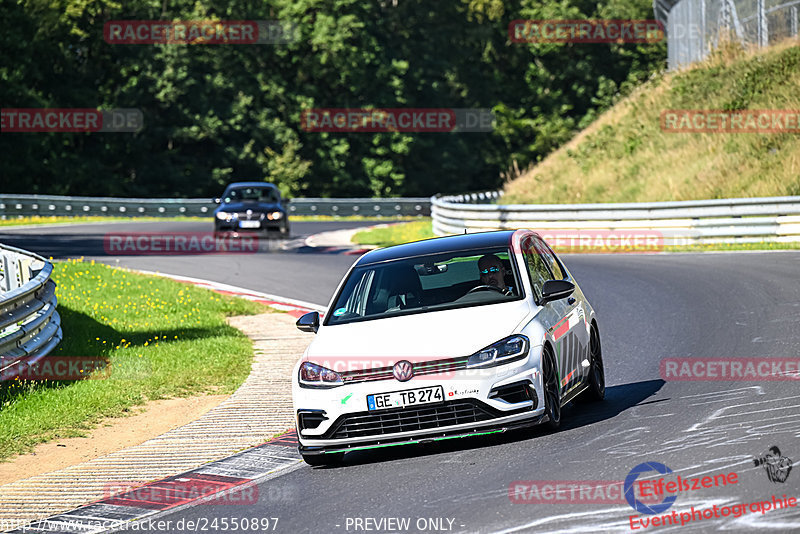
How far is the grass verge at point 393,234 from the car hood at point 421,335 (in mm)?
22215

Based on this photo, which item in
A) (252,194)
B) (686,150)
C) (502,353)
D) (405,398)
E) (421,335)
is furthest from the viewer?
(686,150)

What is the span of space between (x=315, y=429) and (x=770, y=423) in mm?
3077

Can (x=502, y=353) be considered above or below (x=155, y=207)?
above

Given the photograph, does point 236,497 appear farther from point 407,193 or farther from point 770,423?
point 407,193

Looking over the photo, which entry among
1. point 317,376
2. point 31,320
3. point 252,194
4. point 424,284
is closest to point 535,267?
point 424,284

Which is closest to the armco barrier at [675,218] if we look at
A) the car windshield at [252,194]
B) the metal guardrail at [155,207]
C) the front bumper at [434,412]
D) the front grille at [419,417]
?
the car windshield at [252,194]

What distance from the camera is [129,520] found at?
7.30 metres

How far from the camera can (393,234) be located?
1446 inches

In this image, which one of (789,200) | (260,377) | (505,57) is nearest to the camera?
(260,377)

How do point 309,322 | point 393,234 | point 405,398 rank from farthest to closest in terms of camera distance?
point 393,234, point 309,322, point 405,398

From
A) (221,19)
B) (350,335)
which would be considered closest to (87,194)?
(221,19)

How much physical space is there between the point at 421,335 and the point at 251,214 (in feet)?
73.5

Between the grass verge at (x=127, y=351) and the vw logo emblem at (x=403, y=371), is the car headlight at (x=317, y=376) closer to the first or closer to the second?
the vw logo emblem at (x=403, y=371)

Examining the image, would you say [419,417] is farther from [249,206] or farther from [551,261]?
[249,206]
